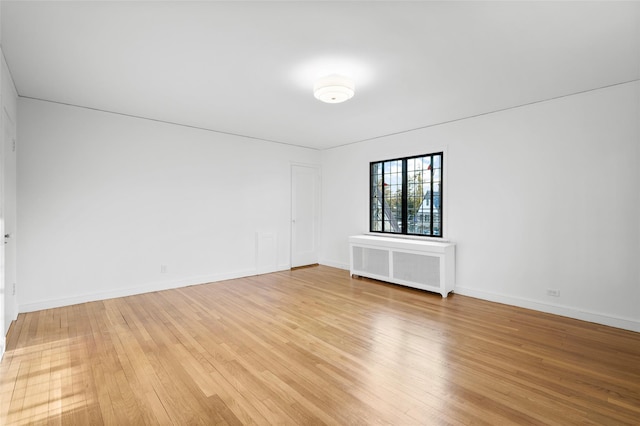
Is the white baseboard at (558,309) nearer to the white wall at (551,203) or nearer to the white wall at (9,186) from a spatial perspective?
the white wall at (551,203)

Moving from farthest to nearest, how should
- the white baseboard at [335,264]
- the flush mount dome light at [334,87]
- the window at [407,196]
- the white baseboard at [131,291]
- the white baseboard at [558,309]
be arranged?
the white baseboard at [335,264], the window at [407,196], the white baseboard at [131,291], the white baseboard at [558,309], the flush mount dome light at [334,87]

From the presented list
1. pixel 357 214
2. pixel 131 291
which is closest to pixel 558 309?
pixel 357 214

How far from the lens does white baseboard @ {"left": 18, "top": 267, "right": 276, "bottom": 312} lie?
386 centimetres

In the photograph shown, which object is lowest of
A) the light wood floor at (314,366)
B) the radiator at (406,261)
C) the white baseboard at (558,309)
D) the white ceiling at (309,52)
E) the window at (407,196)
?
the light wood floor at (314,366)

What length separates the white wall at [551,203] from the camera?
339cm

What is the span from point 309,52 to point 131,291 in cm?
422

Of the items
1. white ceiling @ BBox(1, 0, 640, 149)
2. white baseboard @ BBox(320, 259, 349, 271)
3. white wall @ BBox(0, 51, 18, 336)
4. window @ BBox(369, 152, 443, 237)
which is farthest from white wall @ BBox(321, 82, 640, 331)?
white wall @ BBox(0, 51, 18, 336)

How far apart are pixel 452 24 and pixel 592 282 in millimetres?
3424

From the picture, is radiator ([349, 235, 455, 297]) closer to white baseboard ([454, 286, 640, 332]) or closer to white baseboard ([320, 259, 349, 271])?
white baseboard ([454, 286, 640, 332])

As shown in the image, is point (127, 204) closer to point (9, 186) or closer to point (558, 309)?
point (9, 186)

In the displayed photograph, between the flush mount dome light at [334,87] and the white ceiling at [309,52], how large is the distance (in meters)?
0.11

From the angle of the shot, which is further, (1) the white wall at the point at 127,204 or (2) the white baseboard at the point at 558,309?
(1) the white wall at the point at 127,204

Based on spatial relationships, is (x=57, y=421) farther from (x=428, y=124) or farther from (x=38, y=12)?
(x=428, y=124)

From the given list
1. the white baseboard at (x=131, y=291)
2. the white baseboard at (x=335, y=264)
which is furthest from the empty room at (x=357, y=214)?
the white baseboard at (x=335, y=264)
